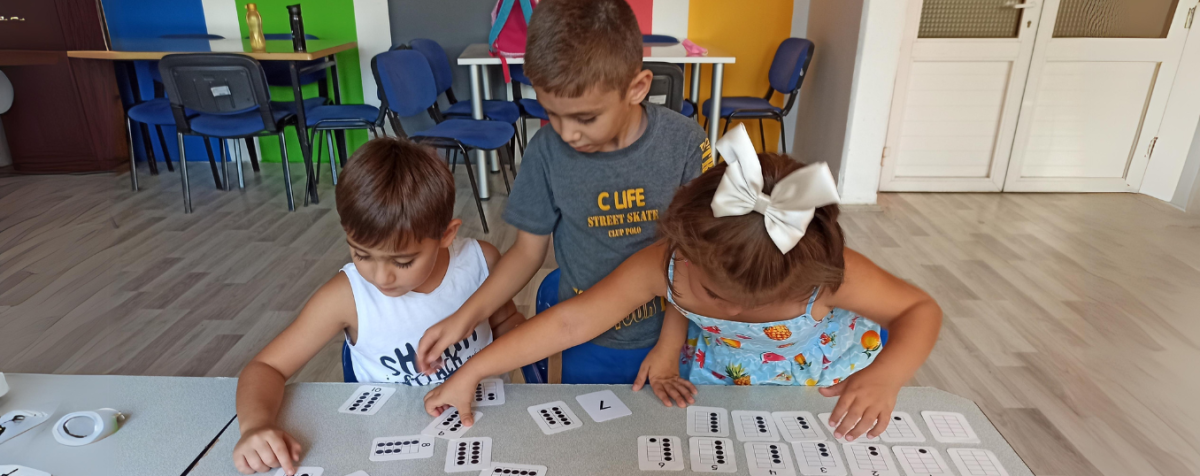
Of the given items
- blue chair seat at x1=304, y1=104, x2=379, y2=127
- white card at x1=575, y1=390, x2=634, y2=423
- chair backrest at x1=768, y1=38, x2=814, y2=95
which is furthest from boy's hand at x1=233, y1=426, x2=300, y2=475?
chair backrest at x1=768, y1=38, x2=814, y2=95

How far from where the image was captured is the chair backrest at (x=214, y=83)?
3.22 meters

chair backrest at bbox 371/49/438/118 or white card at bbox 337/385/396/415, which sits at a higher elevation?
chair backrest at bbox 371/49/438/118

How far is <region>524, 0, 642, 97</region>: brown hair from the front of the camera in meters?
1.00

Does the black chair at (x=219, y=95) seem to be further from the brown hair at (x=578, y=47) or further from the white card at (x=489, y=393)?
the white card at (x=489, y=393)

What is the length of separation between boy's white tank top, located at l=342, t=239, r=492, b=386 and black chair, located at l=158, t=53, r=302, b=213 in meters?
2.61

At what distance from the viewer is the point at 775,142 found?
16.4 ft

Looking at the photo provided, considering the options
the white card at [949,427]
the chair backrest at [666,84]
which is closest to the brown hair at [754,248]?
the white card at [949,427]

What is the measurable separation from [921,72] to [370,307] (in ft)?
12.2

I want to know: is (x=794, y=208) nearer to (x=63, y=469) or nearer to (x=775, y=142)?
(x=63, y=469)

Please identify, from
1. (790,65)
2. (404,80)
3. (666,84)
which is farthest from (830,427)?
(790,65)

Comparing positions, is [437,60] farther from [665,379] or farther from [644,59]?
[665,379]

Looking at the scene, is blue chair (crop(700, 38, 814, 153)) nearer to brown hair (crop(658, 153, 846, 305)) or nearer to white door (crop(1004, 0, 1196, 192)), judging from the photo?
white door (crop(1004, 0, 1196, 192))

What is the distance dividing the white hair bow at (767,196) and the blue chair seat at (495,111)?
316cm

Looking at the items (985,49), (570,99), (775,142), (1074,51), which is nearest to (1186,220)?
(1074,51)
